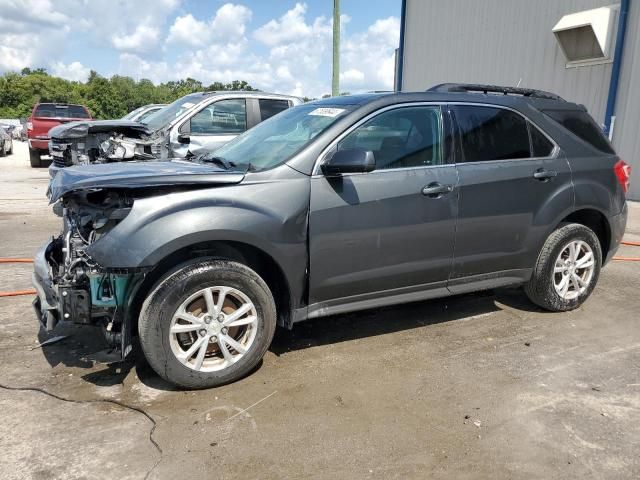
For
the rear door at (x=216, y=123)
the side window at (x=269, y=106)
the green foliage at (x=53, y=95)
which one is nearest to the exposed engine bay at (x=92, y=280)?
the rear door at (x=216, y=123)

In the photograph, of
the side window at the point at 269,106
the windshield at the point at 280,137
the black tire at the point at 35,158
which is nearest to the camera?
the windshield at the point at 280,137

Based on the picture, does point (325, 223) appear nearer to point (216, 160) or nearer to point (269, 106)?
point (216, 160)

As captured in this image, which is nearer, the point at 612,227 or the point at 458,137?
the point at 458,137

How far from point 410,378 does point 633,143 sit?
34.0 feet

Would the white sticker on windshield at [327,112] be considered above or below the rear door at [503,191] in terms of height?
above

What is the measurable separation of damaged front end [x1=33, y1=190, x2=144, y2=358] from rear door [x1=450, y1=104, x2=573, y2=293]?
237cm

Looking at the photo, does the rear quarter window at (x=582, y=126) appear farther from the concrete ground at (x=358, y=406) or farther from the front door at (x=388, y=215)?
the concrete ground at (x=358, y=406)

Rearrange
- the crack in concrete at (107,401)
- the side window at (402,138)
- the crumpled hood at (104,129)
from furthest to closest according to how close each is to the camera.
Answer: the crumpled hood at (104,129), the side window at (402,138), the crack in concrete at (107,401)

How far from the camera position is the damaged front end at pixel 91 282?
3141 mm

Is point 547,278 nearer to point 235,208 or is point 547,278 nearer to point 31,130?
point 235,208

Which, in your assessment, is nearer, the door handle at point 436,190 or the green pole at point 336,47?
the door handle at point 436,190

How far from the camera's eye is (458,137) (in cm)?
410

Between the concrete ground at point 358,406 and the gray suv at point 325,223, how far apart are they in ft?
1.16

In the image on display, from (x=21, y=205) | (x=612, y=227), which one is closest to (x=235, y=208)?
(x=612, y=227)
